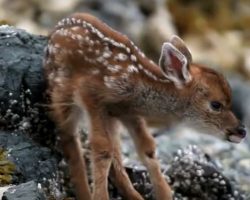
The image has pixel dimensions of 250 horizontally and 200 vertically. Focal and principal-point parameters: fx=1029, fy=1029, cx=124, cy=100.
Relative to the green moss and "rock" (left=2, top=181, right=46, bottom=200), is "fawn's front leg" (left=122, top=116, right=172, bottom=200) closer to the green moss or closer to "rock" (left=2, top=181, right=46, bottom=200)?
the green moss

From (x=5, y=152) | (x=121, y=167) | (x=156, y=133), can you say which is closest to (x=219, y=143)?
(x=156, y=133)

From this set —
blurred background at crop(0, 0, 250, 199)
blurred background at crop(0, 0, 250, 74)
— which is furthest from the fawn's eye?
blurred background at crop(0, 0, 250, 74)

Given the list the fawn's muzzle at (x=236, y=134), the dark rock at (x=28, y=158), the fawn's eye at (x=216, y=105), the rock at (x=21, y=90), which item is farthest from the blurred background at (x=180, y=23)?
the dark rock at (x=28, y=158)

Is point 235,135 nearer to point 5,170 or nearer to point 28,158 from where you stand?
point 28,158

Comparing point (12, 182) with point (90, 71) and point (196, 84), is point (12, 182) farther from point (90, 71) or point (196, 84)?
point (196, 84)

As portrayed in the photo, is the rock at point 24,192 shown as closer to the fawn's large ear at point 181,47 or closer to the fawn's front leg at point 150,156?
the fawn's front leg at point 150,156

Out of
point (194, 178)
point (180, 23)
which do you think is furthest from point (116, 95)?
point (180, 23)
